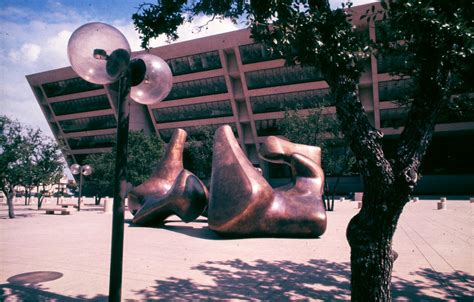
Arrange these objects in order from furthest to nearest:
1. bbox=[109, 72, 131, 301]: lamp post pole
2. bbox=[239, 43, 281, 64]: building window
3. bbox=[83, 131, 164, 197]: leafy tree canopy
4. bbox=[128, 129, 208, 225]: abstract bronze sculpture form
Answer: bbox=[239, 43, 281, 64]: building window → bbox=[83, 131, 164, 197]: leafy tree canopy → bbox=[128, 129, 208, 225]: abstract bronze sculpture form → bbox=[109, 72, 131, 301]: lamp post pole

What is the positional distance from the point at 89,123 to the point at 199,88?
20.1m

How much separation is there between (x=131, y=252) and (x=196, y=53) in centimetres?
3496

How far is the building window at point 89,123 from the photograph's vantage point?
47438mm

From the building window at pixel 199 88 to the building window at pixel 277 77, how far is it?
383 centimetres

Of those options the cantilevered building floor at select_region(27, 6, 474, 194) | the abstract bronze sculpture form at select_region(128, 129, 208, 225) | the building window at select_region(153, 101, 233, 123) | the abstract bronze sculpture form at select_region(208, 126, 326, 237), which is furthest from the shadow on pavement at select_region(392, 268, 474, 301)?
the building window at select_region(153, 101, 233, 123)

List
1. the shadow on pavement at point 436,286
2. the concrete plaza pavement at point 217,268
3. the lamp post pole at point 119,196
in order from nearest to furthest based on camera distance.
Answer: the lamp post pole at point 119,196 → the shadow on pavement at point 436,286 → the concrete plaza pavement at point 217,268

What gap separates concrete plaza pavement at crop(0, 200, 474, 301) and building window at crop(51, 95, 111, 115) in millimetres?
40076

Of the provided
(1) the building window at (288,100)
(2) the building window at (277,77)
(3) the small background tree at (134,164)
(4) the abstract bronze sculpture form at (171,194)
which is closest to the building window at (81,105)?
(3) the small background tree at (134,164)

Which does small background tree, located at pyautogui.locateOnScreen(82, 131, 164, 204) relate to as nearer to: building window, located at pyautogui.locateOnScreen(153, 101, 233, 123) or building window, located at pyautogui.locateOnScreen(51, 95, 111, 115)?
building window, located at pyautogui.locateOnScreen(153, 101, 233, 123)

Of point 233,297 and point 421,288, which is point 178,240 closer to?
point 233,297

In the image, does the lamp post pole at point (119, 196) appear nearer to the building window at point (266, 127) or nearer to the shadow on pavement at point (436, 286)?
the shadow on pavement at point (436, 286)

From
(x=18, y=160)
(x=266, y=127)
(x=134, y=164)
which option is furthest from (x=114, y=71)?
(x=266, y=127)

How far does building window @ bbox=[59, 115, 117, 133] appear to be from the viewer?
156 feet

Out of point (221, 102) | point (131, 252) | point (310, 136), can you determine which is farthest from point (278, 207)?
point (221, 102)
